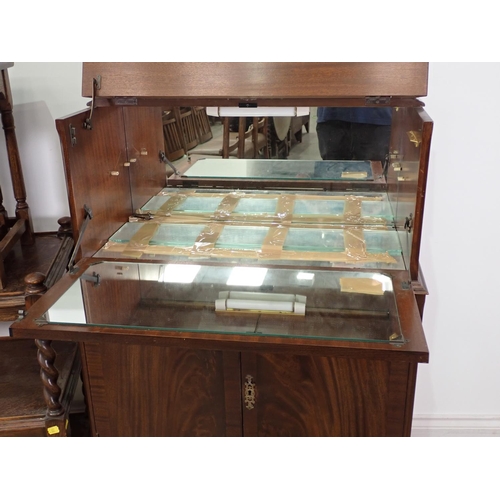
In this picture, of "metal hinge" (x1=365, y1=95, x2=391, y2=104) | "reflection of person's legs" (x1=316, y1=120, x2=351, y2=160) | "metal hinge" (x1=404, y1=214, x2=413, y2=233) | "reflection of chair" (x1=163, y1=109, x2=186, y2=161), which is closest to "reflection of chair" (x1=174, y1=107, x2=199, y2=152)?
"reflection of chair" (x1=163, y1=109, x2=186, y2=161)

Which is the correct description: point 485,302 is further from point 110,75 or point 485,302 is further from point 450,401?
point 110,75

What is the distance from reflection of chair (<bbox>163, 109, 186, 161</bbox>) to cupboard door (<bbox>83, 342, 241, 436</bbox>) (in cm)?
56

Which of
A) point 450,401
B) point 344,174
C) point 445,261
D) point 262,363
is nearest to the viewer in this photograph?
point 262,363

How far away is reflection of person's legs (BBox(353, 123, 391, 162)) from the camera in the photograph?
1347 millimetres

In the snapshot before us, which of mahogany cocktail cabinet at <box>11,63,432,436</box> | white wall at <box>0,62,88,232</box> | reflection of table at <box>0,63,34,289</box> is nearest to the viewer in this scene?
mahogany cocktail cabinet at <box>11,63,432,436</box>

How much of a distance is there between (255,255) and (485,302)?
29.9 inches

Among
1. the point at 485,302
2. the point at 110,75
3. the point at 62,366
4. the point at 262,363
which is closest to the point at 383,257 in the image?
the point at 262,363

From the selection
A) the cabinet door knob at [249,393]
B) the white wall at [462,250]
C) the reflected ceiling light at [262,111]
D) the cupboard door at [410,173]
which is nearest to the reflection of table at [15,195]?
the reflected ceiling light at [262,111]

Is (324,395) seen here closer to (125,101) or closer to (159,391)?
(159,391)

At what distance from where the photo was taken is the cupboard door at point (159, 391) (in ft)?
3.66

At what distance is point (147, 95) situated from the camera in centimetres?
118

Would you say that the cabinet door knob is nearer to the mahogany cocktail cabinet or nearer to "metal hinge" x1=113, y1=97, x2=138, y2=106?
the mahogany cocktail cabinet

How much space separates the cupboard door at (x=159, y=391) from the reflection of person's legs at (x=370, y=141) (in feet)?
1.99

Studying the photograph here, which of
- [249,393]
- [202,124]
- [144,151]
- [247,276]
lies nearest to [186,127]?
[202,124]
